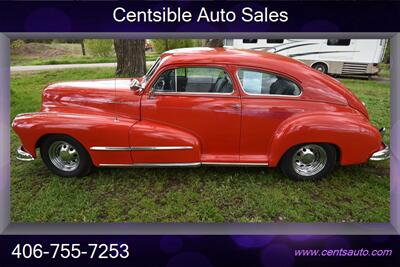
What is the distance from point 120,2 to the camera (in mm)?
1953

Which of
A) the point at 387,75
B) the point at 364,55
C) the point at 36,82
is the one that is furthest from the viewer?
the point at 36,82

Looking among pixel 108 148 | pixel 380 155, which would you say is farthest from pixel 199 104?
pixel 380 155

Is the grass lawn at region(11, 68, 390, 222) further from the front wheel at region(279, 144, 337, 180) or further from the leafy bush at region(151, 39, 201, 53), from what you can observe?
the leafy bush at region(151, 39, 201, 53)

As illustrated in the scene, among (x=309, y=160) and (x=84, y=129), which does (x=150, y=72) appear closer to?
(x=84, y=129)

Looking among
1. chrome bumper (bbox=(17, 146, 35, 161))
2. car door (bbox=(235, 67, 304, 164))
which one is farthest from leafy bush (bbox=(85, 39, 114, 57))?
chrome bumper (bbox=(17, 146, 35, 161))

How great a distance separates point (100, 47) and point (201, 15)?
924mm

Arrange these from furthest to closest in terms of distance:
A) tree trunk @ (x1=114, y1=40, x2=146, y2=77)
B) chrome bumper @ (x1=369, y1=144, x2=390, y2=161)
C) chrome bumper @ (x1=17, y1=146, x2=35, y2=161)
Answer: chrome bumper @ (x1=17, y1=146, x2=35, y2=161) < chrome bumper @ (x1=369, y1=144, x2=390, y2=161) < tree trunk @ (x1=114, y1=40, x2=146, y2=77)

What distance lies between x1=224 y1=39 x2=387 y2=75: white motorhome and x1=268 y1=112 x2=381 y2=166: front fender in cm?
57

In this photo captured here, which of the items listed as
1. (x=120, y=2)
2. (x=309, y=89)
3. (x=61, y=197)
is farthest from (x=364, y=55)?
(x=61, y=197)

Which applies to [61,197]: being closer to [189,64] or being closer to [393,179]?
[189,64]

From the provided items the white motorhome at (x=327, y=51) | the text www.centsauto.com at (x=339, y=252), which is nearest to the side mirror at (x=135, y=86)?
the white motorhome at (x=327, y=51)

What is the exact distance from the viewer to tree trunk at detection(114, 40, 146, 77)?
7.89 ft

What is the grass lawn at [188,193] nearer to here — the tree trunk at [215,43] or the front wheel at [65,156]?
the front wheel at [65,156]

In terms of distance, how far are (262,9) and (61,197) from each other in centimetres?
261
